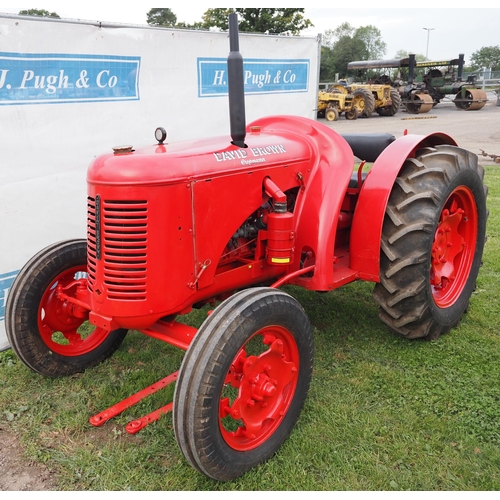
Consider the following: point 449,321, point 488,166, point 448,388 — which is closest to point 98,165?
point 448,388

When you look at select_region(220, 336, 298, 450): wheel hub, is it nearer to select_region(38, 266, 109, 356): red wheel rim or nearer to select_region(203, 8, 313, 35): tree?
select_region(38, 266, 109, 356): red wheel rim

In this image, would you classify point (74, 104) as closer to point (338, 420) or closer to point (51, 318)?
point (51, 318)

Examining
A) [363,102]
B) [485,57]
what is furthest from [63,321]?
[485,57]

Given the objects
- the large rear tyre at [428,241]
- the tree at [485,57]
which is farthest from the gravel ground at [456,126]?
the tree at [485,57]

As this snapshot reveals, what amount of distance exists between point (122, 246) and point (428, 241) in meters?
1.86

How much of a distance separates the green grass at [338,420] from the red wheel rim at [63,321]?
0.19 metres

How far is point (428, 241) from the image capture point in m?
3.10

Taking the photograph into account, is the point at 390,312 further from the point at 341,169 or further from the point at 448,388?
the point at 341,169

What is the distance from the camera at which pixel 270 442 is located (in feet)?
8.23

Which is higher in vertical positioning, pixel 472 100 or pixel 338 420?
pixel 472 100

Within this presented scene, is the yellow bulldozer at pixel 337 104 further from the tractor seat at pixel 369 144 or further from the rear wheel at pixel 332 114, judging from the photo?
the tractor seat at pixel 369 144

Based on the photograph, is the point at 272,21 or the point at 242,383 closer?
the point at 242,383

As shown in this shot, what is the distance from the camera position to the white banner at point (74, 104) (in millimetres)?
3637

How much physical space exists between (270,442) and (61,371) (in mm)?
1484
